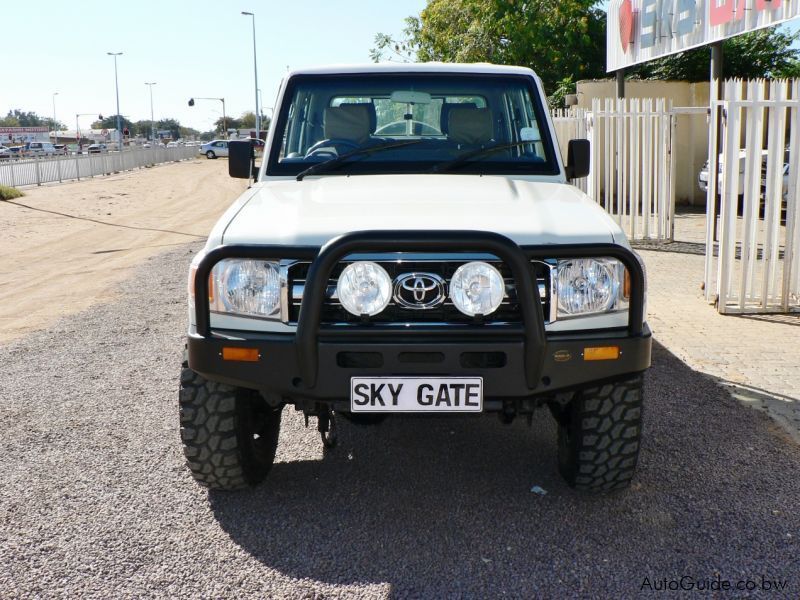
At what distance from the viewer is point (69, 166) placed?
35500 millimetres

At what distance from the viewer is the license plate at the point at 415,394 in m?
3.32

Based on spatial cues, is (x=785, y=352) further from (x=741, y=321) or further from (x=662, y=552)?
(x=662, y=552)

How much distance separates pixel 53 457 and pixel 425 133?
8.27 feet

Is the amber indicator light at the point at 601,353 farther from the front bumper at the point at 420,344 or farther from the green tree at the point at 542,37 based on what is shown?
the green tree at the point at 542,37

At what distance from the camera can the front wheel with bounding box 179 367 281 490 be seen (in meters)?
A: 3.71

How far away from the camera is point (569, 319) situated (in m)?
3.39

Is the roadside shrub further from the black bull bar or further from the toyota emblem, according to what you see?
the toyota emblem

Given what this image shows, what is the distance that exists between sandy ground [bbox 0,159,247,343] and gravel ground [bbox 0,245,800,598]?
3.76m

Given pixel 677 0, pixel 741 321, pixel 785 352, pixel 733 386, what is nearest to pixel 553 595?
pixel 733 386

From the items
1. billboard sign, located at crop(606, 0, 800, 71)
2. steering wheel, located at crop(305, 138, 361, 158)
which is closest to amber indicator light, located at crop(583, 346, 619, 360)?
steering wheel, located at crop(305, 138, 361, 158)

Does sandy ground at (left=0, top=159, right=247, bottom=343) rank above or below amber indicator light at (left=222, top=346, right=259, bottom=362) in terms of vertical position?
below

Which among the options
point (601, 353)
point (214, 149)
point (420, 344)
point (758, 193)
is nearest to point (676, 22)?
point (758, 193)

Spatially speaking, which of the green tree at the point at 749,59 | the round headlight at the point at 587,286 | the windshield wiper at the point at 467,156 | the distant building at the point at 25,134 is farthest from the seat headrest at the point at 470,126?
the distant building at the point at 25,134

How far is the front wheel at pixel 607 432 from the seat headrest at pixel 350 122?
188cm
